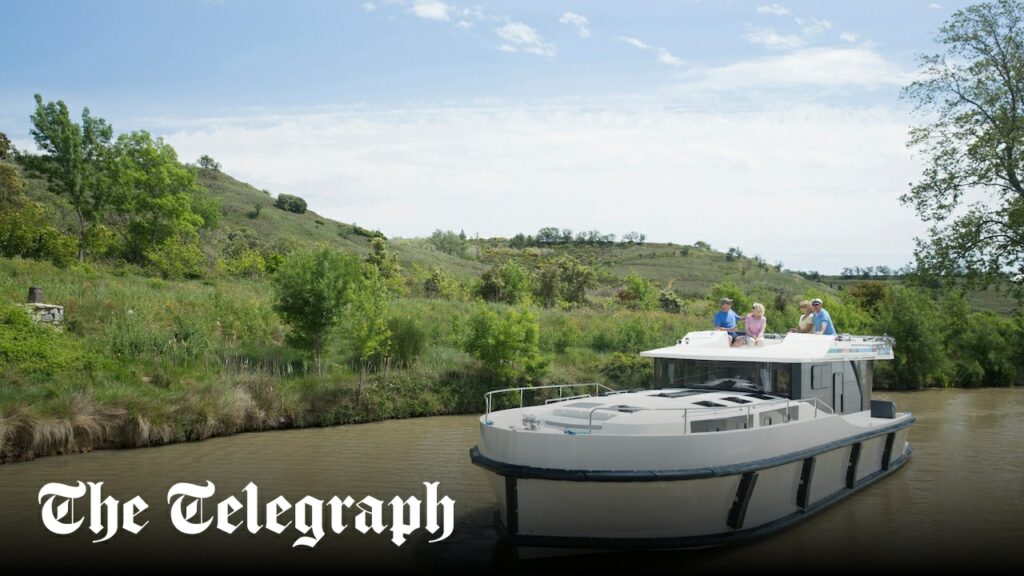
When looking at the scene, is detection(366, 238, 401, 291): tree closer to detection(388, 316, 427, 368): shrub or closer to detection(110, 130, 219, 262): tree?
detection(110, 130, 219, 262): tree

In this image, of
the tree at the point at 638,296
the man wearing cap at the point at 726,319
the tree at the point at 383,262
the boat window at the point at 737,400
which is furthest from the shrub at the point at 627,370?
the tree at the point at 638,296

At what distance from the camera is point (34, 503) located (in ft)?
39.0

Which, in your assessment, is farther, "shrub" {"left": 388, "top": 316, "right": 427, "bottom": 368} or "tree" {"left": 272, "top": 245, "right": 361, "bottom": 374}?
"shrub" {"left": 388, "top": 316, "right": 427, "bottom": 368}


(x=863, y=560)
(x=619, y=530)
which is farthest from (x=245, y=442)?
(x=863, y=560)

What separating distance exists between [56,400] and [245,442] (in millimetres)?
3989

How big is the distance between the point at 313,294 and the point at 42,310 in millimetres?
7454

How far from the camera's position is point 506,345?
24.1 m

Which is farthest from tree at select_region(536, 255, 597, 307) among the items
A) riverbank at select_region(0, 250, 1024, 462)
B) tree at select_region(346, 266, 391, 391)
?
tree at select_region(346, 266, 391, 391)

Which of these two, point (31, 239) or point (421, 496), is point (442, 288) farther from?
point (421, 496)

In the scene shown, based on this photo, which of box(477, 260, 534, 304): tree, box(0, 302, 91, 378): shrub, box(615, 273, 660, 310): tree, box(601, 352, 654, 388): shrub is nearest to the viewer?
box(0, 302, 91, 378): shrub

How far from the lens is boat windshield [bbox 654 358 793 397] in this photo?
11898 mm

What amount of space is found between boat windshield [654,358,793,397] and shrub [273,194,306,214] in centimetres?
6880

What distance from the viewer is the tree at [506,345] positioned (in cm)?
2397

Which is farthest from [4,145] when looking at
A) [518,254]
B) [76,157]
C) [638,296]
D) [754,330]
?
[518,254]
